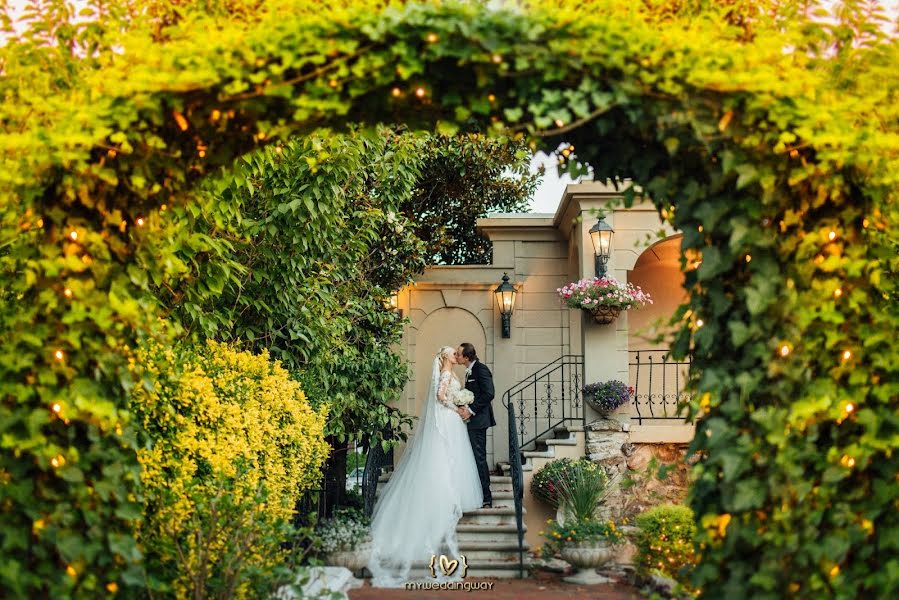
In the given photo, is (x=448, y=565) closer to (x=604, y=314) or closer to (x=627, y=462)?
(x=627, y=462)

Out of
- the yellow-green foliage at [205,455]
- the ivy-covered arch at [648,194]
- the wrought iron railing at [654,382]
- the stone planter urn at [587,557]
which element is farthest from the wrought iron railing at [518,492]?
the ivy-covered arch at [648,194]

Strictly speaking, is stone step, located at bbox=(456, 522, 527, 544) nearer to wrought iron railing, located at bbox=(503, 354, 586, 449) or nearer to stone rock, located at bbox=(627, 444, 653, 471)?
stone rock, located at bbox=(627, 444, 653, 471)

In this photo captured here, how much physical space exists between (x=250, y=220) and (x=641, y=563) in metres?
4.28

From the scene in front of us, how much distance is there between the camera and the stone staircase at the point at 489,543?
841cm

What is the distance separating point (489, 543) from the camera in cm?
876

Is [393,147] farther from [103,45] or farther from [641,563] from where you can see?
[103,45]

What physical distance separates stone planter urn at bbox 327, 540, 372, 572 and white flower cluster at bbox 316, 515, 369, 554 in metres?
0.04

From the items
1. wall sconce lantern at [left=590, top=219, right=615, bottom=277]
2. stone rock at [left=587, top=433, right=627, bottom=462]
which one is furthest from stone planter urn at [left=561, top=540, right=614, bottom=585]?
wall sconce lantern at [left=590, top=219, right=615, bottom=277]

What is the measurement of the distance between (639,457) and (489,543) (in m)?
2.04

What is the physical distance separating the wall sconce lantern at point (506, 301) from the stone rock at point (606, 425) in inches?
80.2

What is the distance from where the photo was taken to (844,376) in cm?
345

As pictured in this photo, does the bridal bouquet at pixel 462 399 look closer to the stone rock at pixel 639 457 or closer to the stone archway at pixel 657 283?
the stone rock at pixel 639 457

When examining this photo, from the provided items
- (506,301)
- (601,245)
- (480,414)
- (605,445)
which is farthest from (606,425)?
(506,301)

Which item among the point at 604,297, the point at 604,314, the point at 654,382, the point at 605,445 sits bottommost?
the point at 605,445
